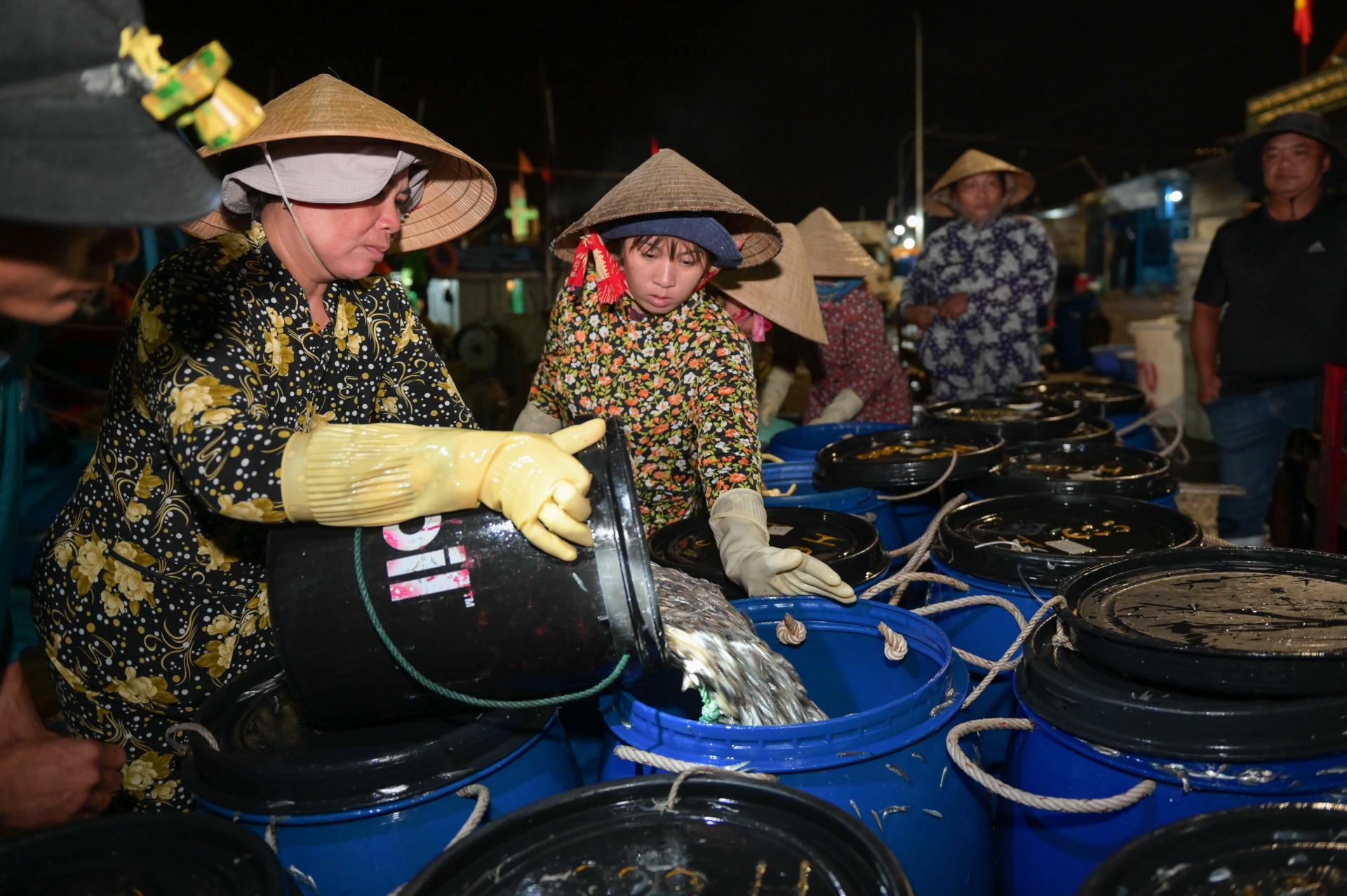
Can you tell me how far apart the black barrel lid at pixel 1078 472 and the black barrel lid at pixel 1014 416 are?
156 millimetres

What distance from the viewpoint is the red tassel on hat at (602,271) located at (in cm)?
242

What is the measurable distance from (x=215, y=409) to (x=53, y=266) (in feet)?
1.22

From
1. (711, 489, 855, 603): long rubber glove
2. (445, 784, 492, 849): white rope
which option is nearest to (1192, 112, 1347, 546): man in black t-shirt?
(711, 489, 855, 603): long rubber glove

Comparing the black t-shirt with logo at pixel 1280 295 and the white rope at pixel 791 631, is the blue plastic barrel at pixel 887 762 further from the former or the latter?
the black t-shirt with logo at pixel 1280 295

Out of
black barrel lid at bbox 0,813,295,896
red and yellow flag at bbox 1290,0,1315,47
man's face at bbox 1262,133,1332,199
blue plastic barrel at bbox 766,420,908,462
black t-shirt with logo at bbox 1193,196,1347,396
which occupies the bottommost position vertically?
black barrel lid at bbox 0,813,295,896

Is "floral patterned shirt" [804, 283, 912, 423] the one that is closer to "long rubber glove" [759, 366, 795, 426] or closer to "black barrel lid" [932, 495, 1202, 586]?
"long rubber glove" [759, 366, 795, 426]

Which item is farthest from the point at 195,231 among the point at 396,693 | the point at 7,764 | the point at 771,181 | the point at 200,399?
the point at 771,181

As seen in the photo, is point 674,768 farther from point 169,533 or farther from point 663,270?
point 663,270

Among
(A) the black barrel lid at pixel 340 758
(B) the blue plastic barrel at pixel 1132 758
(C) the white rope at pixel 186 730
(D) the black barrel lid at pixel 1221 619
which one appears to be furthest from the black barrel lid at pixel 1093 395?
(C) the white rope at pixel 186 730

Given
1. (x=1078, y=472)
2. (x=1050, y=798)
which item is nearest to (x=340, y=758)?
(x=1050, y=798)

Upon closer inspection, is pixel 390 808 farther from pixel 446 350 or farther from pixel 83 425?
pixel 446 350

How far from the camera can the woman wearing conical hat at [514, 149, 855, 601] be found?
2.28 m

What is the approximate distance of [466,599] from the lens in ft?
3.98

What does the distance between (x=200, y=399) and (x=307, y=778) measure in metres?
0.59
